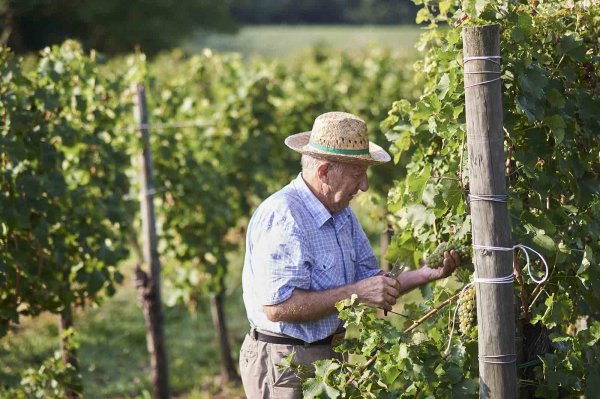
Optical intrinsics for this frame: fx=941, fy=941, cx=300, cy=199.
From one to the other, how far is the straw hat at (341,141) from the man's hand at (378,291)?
455 mm

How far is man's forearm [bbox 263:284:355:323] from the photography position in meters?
3.40

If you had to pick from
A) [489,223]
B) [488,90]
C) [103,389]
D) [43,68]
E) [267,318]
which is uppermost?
[43,68]

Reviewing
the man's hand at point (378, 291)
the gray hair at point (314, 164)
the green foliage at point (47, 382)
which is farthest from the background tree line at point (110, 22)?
the man's hand at point (378, 291)

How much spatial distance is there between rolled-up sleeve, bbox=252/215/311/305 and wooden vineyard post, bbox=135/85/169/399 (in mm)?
3234

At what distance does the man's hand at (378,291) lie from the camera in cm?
340

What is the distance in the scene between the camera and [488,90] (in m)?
2.98

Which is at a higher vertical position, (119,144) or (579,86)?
(119,144)

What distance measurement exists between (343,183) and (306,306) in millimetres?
502

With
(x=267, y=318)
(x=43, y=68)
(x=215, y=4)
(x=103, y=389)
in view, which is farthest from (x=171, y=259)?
(x=215, y=4)

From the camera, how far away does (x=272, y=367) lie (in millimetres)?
3607

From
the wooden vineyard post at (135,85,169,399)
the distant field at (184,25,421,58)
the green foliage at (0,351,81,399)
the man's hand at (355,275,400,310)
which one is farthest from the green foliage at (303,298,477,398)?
the distant field at (184,25,421,58)

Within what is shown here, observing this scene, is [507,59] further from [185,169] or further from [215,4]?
[215,4]

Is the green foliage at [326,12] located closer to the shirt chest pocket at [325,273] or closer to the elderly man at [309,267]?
the elderly man at [309,267]

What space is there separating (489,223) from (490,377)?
1.68ft
